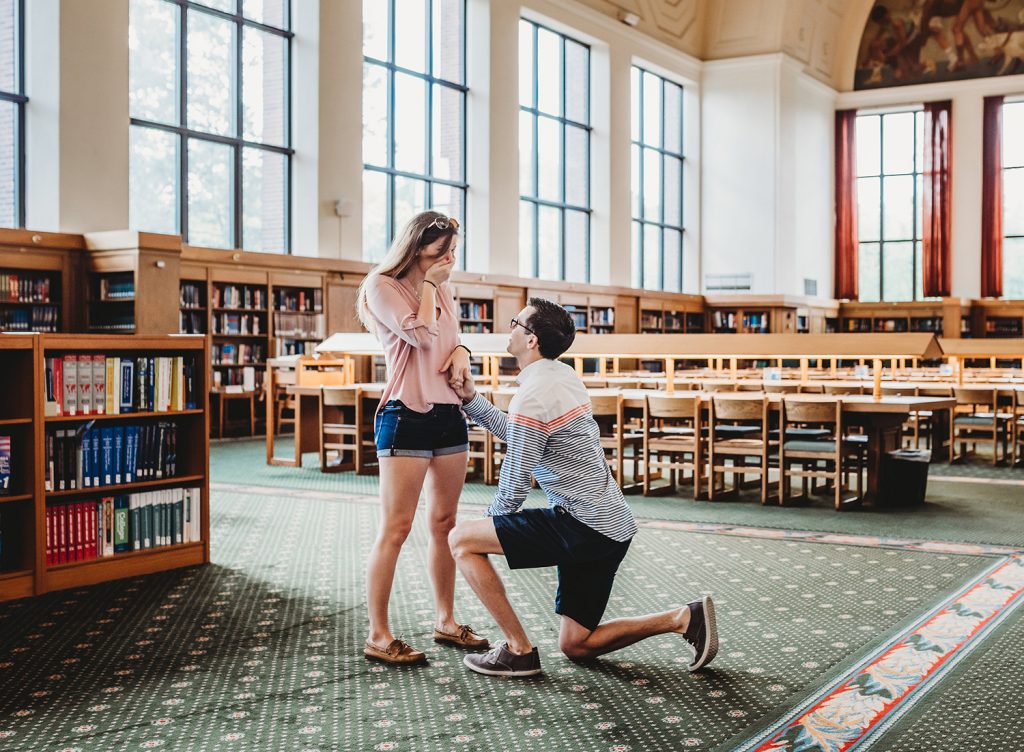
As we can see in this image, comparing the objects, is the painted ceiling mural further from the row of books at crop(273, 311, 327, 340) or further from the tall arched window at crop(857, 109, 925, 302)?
the row of books at crop(273, 311, 327, 340)

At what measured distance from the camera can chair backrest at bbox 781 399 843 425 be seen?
7211 millimetres

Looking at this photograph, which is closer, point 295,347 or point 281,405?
point 281,405

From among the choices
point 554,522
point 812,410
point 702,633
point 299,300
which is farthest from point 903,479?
point 299,300

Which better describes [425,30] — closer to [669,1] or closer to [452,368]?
[669,1]

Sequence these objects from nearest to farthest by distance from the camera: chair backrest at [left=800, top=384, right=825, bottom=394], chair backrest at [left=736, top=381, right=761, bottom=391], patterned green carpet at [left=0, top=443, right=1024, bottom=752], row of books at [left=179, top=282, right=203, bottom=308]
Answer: patterned green carpet at [left=0, top=443, right=1024, bottom=752], chair backrest at [left=800, top=384, right=825, bottom=394], chair backrest at [left=736, top=381, right=761, bottom=391], row of books at [left=179, top=282, right=203, bottom=308]

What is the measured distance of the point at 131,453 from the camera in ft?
16.8

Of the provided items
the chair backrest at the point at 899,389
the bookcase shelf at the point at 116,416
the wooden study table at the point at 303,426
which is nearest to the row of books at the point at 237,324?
the wooden study table at the point at 303,426

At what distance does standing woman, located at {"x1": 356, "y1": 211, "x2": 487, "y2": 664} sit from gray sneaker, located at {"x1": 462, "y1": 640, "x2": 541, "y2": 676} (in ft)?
0.77

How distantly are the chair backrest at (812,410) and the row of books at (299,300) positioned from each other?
8.21 metres

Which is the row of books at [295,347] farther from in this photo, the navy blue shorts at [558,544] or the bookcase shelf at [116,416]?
the navy blue shorts at [558,544]

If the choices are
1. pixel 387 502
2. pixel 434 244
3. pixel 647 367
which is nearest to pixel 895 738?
pixel 387 502

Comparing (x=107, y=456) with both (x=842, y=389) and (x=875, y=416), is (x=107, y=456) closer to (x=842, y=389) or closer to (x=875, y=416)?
(x=875, y=416)

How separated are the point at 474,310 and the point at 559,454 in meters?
14.0

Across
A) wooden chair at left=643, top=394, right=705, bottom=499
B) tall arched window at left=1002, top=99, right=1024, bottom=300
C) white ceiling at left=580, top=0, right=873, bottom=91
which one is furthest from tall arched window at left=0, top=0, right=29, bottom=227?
tall arched window at left=1002, top=99, right=1024, bottom=300
